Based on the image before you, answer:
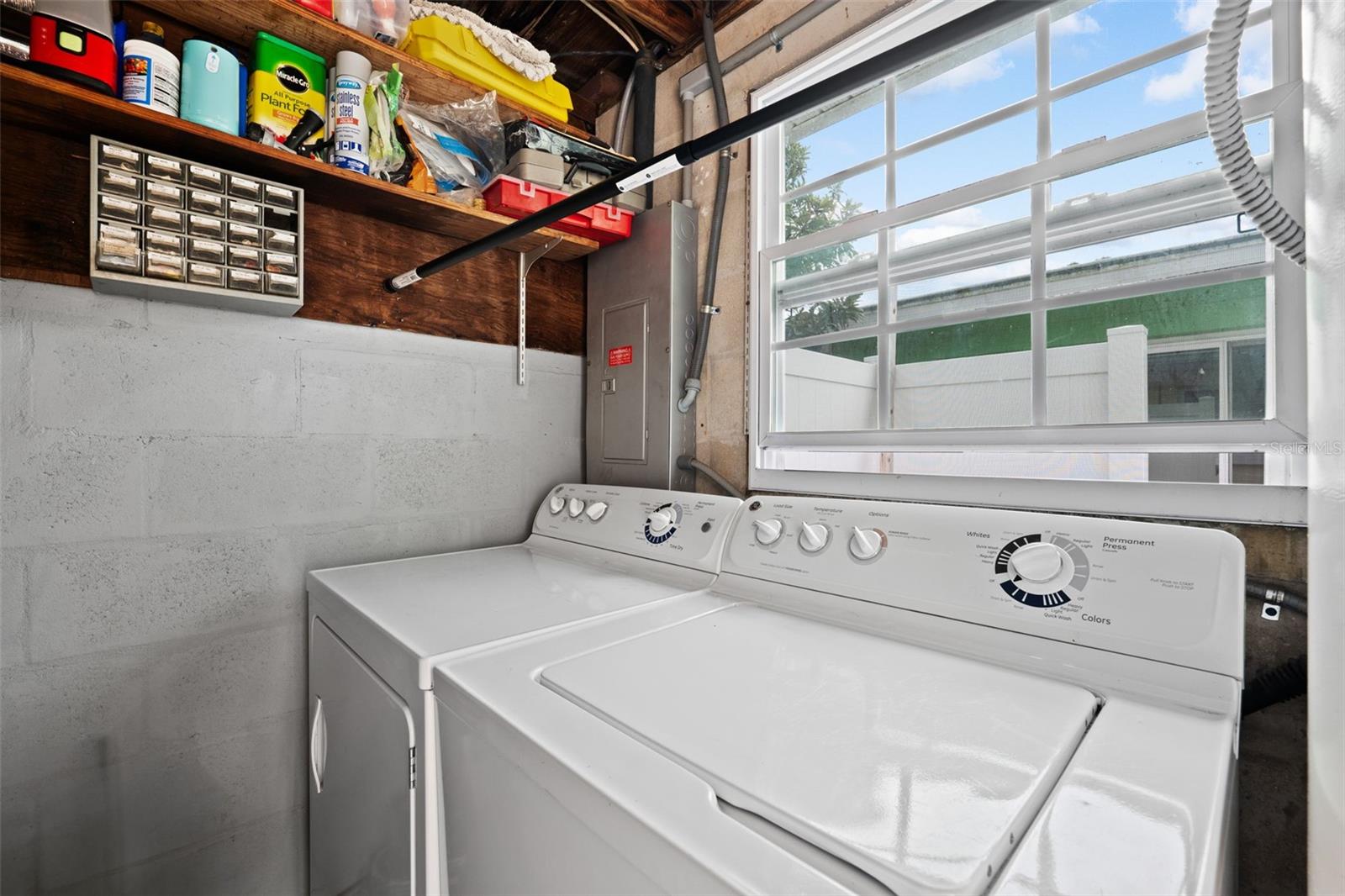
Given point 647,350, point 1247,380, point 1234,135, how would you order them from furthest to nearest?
point 647,350, point 1247,380, point 1234,135

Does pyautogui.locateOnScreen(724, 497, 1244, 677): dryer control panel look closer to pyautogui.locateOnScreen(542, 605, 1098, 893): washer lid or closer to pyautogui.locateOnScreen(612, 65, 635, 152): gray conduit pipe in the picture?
pyautogui.locateOnScreen(542, 605, 1098, 893): washer lid

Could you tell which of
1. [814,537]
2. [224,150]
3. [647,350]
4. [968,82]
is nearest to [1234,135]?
[814,537]

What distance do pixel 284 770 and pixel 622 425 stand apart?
1.32m

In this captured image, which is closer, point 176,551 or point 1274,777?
point 1274,777

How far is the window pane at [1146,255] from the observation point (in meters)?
1.04

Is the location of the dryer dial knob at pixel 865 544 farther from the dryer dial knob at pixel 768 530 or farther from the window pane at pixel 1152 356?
the window pane at pixel 1152 356

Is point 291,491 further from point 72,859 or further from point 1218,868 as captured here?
point 1218,868

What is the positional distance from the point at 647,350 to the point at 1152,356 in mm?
1267

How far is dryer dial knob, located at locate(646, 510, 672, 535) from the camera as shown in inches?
57.8

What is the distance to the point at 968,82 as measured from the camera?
141 cm

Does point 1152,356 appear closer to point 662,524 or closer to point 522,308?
point 662,524

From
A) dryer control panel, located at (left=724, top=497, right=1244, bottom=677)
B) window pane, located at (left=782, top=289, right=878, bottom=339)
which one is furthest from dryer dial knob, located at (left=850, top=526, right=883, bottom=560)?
window pane, located at (left=782, top=289, right=878, bottom=339)

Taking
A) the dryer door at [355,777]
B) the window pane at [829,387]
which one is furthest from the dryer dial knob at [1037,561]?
the dryer door at [355,777]

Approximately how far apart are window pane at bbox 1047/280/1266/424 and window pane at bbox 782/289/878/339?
1.43ft
